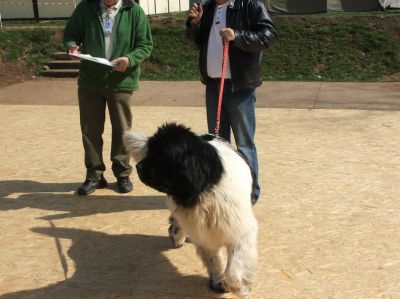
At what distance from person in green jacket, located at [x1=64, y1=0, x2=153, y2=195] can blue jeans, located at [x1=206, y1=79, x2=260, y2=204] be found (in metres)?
0.99

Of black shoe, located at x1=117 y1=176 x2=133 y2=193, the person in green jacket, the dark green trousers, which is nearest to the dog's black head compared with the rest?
the person in green jacket

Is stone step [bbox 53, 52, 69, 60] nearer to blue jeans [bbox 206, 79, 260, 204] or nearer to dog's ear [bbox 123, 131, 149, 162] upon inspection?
blue jeans [bbox 206, 79, 260, 204]

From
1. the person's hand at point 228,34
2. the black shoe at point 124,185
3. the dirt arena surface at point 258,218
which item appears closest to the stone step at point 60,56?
the dirt arena surface at point 258,218

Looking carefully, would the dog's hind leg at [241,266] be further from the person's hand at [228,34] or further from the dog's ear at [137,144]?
the person's hand at [228,34]

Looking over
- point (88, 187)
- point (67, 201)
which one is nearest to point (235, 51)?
point (88, 187)

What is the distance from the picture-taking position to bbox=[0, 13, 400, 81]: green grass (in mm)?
14109

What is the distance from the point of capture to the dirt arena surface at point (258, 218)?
376 centimetres

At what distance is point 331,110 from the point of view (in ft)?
31.1

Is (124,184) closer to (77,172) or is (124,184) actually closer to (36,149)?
(77,172)

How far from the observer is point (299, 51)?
1526 centimetres

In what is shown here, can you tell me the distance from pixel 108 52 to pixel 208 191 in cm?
265

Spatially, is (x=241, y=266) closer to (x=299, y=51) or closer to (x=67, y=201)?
(x=67, y=201)

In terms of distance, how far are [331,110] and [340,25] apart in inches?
307

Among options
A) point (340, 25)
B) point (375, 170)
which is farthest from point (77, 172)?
point (340, 25)
